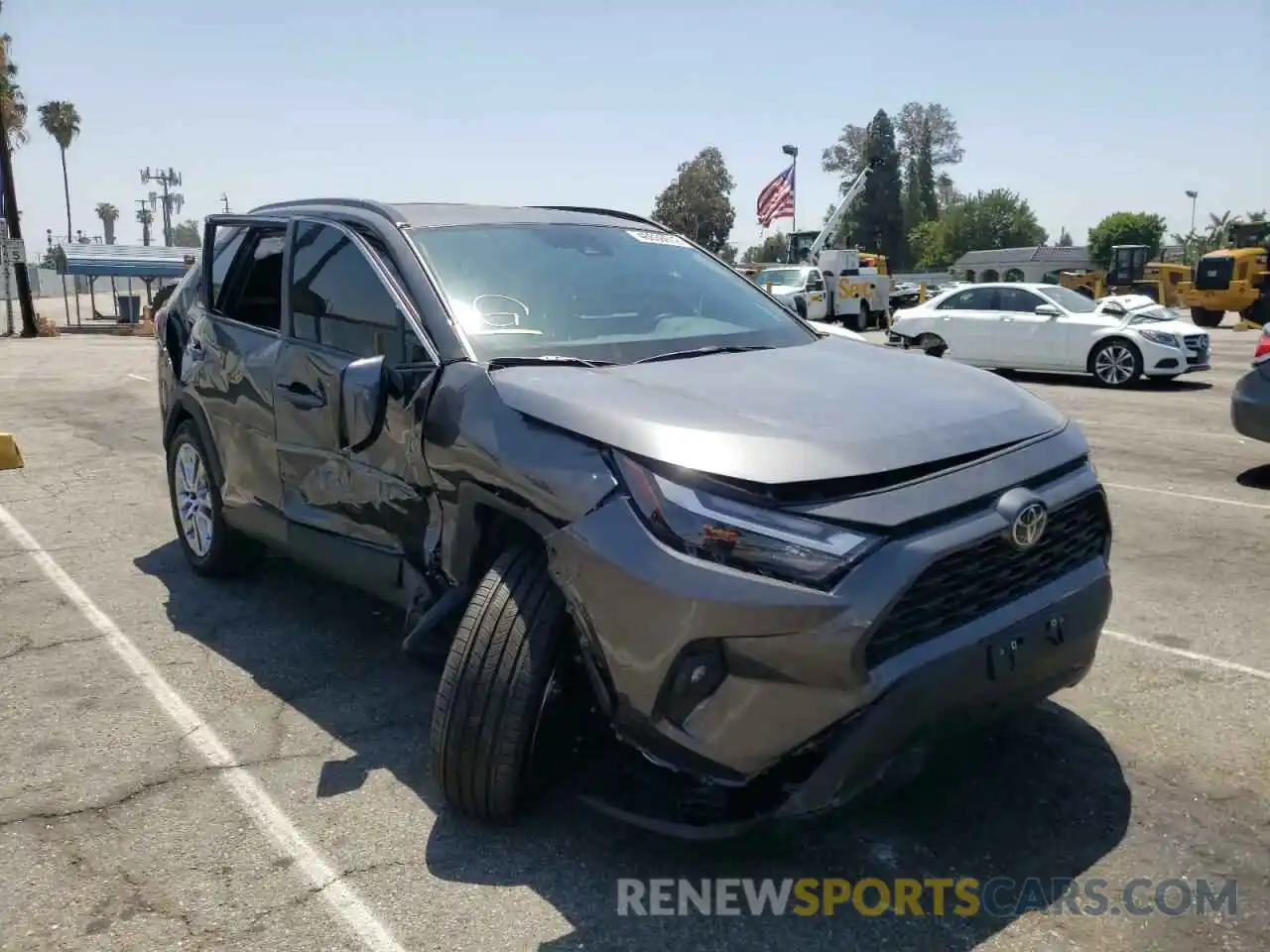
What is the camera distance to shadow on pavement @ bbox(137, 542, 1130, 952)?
268cm

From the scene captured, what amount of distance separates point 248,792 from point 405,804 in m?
0.53

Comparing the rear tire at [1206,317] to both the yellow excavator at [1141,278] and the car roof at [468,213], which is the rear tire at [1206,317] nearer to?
the yellow excavator at [1141,278]

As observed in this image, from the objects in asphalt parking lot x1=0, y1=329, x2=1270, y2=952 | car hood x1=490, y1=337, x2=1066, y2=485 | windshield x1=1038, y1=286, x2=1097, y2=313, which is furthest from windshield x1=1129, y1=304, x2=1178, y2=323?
car hood x1=490, y1=337, x2=1066, y2=485

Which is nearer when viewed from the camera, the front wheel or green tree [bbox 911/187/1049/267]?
the front wheel

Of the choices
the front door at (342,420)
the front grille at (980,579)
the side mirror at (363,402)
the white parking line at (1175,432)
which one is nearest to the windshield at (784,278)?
the white parking line at (1175,432)

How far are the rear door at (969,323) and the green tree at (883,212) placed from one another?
78265mm

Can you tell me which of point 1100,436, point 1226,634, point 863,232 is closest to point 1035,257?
point 863,232

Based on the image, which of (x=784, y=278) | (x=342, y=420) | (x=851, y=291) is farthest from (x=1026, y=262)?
(x=342, y=420)

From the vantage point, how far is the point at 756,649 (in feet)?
8.11

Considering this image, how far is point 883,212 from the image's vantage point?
303 feet

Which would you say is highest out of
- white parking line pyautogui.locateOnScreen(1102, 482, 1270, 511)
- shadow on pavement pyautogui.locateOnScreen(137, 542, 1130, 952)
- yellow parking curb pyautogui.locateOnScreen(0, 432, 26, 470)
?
yellow parking curb pyautogui.locateOnScreen(0, 432, 26, 470)

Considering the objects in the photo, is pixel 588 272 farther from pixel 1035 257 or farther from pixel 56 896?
pixel 1035 257

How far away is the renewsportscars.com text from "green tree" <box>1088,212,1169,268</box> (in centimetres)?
8132

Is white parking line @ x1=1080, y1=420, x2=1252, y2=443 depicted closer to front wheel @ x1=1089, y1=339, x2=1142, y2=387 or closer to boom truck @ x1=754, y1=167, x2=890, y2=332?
front wheel @ x1=1089, y1=339, x2=1142, y2=387
